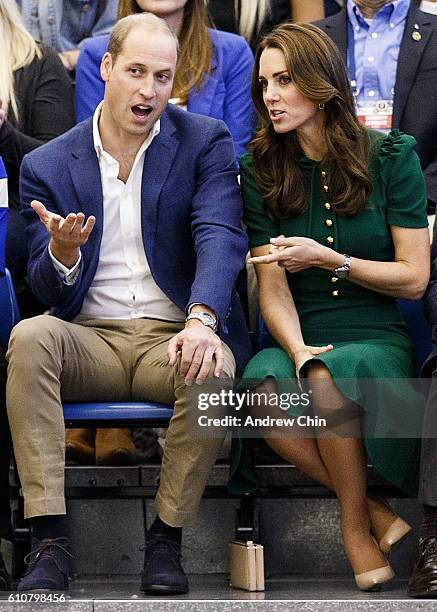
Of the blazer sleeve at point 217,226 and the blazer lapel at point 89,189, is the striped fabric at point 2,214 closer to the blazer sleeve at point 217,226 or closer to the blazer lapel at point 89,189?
the blazer lapel at point 89,189

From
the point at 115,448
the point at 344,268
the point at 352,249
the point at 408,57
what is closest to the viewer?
the point at 344,268

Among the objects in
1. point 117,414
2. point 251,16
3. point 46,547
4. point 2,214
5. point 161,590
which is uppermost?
point 251,16

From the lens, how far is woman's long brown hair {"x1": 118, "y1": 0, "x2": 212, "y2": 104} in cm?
420

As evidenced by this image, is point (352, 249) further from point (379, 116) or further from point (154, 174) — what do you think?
point (379, 116)

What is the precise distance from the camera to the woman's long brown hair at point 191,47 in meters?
4.20

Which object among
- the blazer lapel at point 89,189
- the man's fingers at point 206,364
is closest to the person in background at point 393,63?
the blazer lapel at point 89,189

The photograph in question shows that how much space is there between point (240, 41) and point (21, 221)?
98 centimetres

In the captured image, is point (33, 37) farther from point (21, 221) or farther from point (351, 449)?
point (351, 449)

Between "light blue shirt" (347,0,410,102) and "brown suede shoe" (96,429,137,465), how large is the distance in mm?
1340

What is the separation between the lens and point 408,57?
4.12m

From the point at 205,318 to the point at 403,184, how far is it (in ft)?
2.19

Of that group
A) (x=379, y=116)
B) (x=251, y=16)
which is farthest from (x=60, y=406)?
(x=251, y=16)

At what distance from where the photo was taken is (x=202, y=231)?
3395mm

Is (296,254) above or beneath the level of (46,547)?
above
